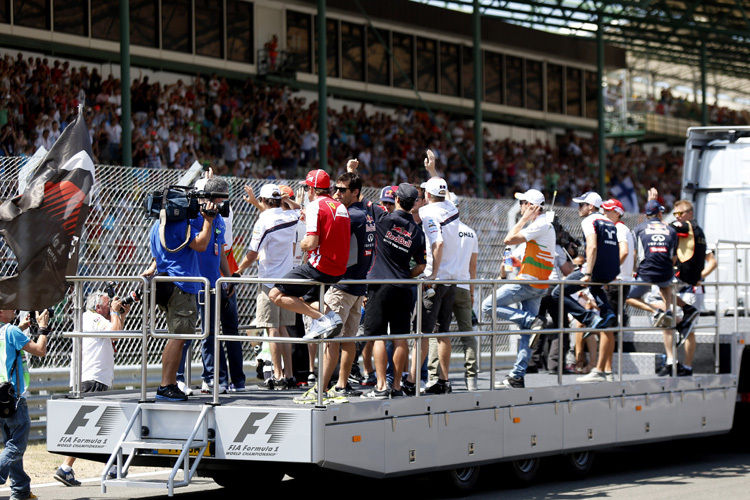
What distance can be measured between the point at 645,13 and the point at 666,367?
27.5 metres

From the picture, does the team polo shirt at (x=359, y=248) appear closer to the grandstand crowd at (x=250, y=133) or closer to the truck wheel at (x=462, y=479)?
the truck wheel at (x=462, y=479)

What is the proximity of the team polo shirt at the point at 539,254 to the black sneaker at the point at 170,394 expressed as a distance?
3.97 metres

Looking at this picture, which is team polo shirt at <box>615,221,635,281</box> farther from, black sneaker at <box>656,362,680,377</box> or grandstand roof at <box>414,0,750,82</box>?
→ grandstand roof at <box>414,0,750,82</box>

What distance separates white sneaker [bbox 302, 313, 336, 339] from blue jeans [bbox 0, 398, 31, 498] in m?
2.54

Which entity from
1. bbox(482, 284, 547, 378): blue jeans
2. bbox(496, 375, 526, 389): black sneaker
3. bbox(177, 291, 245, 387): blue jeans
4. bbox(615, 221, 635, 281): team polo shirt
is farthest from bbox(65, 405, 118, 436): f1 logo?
bbox(615, 221, 635, 281): team polo shirt

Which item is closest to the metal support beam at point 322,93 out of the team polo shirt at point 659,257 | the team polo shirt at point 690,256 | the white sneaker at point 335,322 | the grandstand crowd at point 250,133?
the grandstand crowd at point 250,133

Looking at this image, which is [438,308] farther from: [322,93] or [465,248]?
[322,93]

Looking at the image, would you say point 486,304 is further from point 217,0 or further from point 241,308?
point 217,0

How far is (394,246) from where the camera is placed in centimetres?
979

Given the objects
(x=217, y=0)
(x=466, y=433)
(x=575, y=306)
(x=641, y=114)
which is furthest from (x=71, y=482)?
(x=641, y=114)

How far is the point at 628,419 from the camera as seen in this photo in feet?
37.5

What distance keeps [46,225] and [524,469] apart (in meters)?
4.86

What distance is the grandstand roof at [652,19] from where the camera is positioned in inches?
1367

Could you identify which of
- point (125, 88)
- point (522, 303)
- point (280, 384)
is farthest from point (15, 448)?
point (125, 88)
